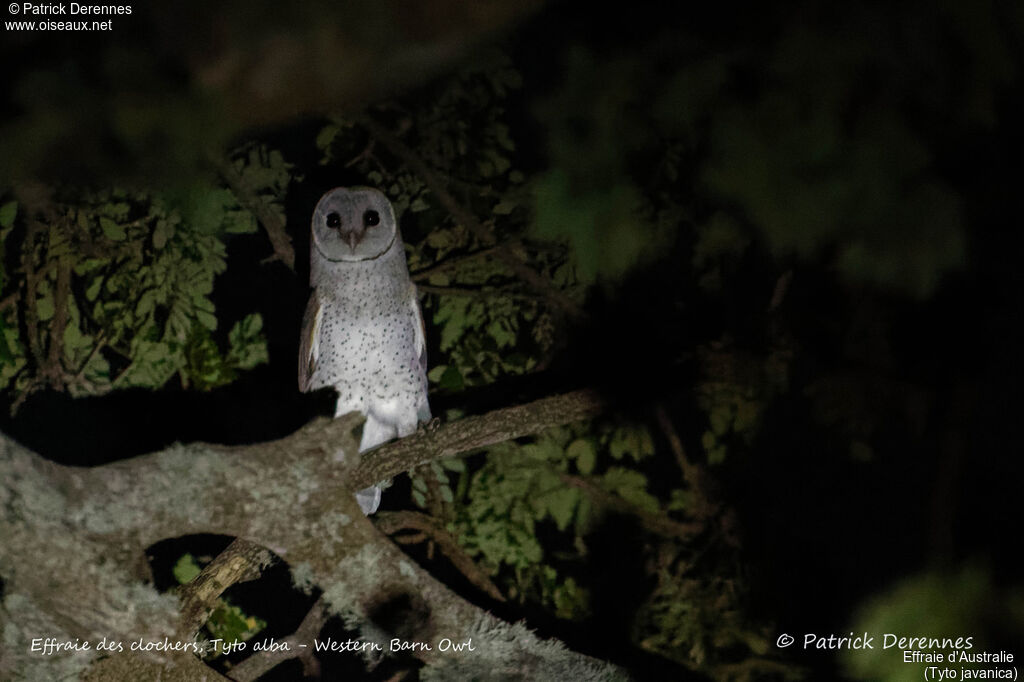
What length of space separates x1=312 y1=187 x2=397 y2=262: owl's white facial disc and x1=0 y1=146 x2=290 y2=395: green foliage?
14cm

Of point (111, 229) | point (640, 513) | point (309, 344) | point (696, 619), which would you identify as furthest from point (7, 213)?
point (696, 619)

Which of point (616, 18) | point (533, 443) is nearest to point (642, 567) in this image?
point (533, 443)

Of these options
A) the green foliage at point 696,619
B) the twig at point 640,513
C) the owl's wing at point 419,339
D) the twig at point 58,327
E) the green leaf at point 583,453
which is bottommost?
the green foliage at point 696,619

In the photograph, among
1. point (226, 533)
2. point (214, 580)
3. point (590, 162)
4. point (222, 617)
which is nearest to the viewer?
point (590, 162)

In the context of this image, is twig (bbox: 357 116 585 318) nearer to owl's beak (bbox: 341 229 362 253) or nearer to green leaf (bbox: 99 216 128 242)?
owl's beak (bbox: 341 229 362 253)

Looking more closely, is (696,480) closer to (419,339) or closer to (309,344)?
(419,339)

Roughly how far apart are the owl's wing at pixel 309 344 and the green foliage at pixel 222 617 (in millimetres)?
497

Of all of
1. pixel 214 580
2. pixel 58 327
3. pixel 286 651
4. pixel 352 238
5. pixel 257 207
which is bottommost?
pixel 286 651

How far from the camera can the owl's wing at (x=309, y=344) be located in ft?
6.61

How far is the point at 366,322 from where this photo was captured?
1.99m

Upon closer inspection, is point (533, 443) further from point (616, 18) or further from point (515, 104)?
point (616, 18)

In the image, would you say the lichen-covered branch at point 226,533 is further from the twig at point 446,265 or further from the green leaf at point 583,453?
the twig at point 446,265

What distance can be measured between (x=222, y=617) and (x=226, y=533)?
2.68 ft

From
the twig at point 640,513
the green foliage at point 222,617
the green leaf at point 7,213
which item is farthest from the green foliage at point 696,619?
the green leaf at point 7,213
